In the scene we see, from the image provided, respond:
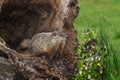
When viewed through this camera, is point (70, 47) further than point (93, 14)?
No

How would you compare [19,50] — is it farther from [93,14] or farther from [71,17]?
[93,14]

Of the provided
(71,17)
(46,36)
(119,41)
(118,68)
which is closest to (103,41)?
(118,68)

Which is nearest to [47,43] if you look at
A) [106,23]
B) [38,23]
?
[38,23]

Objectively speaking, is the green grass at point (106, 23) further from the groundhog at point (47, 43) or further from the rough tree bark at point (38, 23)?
the groundhog at point (47, 43)

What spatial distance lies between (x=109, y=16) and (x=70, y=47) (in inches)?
330

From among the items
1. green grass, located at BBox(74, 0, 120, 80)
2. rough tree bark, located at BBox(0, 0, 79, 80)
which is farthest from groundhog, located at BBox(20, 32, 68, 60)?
green grass, located at BBox(74, 0, 120, 80)

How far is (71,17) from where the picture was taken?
4.60 m

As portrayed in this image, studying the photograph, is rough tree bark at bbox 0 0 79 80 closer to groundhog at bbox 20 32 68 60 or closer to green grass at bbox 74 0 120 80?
groundhog at bbox 20 32 68 60

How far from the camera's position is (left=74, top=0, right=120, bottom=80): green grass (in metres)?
5.22

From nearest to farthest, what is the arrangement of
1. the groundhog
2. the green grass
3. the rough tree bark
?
1. the groundhog
2. the rough tree bark
3. the green grass

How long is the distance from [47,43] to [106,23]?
25.2ft

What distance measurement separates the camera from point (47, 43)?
13.2 feet

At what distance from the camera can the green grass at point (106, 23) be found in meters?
5.22

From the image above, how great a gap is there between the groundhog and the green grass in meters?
1.12
